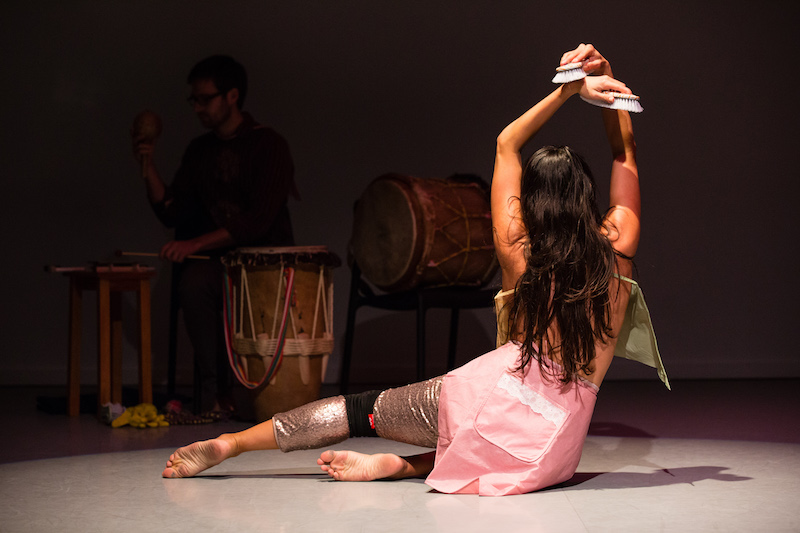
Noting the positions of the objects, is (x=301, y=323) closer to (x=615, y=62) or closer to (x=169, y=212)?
(x=169, y=212)

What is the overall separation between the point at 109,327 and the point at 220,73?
4.11 ft

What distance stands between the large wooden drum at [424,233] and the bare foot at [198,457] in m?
1.53

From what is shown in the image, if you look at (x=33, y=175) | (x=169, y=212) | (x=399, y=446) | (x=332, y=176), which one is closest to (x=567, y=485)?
(x=399, y=446)

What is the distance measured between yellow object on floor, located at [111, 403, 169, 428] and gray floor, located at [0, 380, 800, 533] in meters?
0.08

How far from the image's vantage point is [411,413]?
246 cm

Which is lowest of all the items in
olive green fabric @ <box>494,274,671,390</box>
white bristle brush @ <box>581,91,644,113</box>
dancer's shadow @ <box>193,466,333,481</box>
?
dancer's shadow @ <box>193,466,333,481</box>

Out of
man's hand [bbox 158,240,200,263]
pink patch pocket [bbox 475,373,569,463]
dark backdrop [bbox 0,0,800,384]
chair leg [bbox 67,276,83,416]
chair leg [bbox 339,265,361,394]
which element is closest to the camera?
pink patch pocket [bbox 475,373,569,463]

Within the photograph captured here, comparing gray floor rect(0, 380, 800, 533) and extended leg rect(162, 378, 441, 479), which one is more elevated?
extended leg rect(162, 378, 441, 479)

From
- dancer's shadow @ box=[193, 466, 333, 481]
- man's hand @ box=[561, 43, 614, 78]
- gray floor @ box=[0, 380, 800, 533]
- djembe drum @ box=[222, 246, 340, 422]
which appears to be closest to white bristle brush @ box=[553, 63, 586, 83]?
man's hand @ box=[561, 43, 614, 78]

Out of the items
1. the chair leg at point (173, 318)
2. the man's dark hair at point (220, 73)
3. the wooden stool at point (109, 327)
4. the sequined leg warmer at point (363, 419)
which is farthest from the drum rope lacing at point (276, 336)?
the sequined leg warmer at point (363, 419)

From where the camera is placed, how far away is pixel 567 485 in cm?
249

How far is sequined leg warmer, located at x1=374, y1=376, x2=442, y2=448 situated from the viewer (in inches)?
96.0

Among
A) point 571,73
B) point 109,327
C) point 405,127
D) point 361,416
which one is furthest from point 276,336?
point 405,127

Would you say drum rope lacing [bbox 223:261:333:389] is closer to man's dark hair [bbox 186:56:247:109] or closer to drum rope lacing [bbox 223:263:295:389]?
drum rope lacing [bbox 223:263:295:389]
